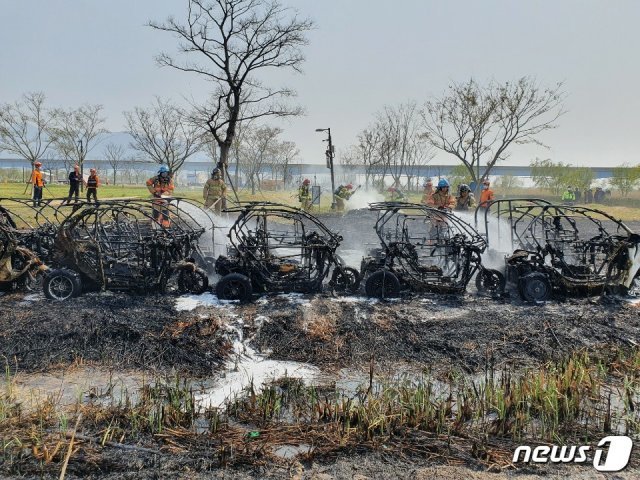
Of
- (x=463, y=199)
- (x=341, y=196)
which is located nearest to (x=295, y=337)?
(x=463, y=199)

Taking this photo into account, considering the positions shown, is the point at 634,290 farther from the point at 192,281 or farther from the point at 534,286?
the point at 192,281

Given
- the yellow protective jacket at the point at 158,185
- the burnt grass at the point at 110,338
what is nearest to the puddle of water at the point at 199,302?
the burnt grass at the point at 110,338

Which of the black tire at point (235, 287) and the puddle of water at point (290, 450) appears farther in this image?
the black tire at point (235, 287)

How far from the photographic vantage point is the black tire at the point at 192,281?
9023 millimetres

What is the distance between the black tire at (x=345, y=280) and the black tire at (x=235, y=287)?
1.59 meters

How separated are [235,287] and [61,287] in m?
2.86

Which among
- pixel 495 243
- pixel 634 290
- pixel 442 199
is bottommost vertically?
pixel 634 290

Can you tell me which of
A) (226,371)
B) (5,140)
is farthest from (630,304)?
(5,140)

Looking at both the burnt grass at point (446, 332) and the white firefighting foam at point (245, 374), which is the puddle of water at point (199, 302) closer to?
the burnt grass at point (446, 332)

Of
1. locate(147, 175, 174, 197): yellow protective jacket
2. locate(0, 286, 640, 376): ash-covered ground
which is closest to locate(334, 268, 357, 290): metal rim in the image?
locate(0, 286, 640, 376): ash-covered ground

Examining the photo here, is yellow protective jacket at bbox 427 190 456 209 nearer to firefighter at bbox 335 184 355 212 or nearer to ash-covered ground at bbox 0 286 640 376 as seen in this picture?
ash-covered ground at bbox 0 286 640 376

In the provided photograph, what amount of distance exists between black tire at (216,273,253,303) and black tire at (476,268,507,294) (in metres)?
4.34

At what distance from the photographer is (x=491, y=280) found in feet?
31.7

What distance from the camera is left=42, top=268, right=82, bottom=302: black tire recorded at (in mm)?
8430
